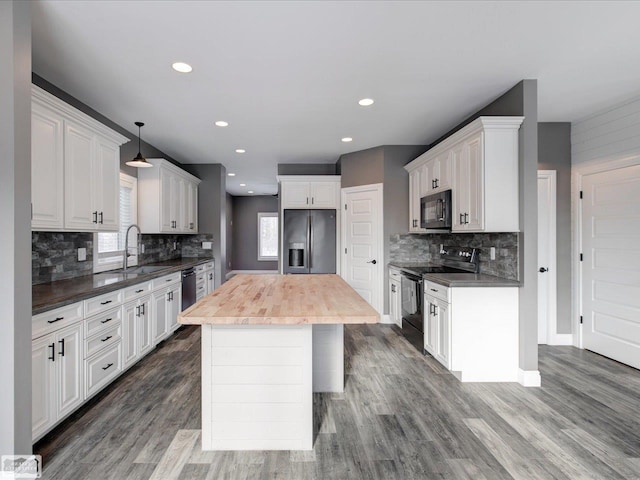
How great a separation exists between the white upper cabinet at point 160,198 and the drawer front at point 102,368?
2.14 m

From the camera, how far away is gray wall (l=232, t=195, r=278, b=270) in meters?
10.8

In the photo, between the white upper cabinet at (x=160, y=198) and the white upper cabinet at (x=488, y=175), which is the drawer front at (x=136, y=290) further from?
the white upper cabinet at (x=488, y=175)

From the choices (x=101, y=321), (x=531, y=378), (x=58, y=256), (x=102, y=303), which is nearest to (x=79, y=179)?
(x=58, y=256)

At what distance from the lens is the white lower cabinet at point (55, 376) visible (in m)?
1.97

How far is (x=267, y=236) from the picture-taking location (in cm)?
1089

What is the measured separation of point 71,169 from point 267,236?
324 inches

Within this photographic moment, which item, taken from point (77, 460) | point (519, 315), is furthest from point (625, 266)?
point (77, 460)

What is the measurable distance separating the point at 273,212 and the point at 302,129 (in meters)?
6.77

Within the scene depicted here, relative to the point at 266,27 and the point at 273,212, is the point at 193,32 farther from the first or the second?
the point at 273,212

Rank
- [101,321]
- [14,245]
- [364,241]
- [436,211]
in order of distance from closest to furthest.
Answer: [14,245]
[101,321]
[436,211]
[364,241]

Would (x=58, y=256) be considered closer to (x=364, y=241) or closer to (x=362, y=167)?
(x=364, y=241)

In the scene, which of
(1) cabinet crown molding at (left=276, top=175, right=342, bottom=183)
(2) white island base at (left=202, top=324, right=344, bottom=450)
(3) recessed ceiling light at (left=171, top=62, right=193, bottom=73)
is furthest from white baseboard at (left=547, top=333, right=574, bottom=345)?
(3) recessed ceiling light at (left=171, top=62, right=193, bottom=73)

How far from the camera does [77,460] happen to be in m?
1.92

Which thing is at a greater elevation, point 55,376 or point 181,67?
point 181,67
